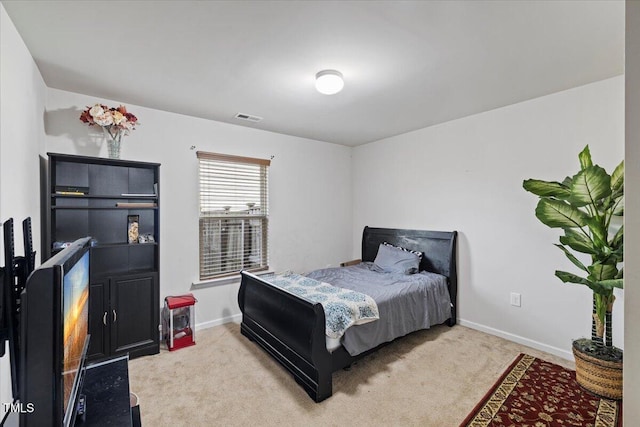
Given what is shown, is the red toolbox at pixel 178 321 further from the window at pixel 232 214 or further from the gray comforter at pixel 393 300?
the gray comforter at pixel 393 300

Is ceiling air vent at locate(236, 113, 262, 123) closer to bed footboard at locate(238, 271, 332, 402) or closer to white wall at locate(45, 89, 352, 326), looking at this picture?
white wall at locate(45, 89, 352, 326)

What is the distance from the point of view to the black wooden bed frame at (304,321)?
227 cm

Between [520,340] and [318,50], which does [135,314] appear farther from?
[520,340]

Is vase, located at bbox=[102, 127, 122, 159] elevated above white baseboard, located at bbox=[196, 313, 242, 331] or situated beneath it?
elevated above

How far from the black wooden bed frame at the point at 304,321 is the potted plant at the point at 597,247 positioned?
1.31m

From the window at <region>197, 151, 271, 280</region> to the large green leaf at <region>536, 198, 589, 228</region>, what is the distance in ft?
10.2

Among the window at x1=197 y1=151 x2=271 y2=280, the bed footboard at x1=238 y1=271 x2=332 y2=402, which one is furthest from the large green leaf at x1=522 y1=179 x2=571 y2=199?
the window at x1=197 y1=151 x2=271 y2=280

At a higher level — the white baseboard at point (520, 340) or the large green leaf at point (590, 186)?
the large green leaf at point (590, 186)

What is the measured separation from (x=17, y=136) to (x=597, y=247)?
4.20m

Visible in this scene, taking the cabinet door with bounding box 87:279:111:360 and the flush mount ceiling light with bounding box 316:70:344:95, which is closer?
the flush mount ceiling light with bounding box 316:70:344:95

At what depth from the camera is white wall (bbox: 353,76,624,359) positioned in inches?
109

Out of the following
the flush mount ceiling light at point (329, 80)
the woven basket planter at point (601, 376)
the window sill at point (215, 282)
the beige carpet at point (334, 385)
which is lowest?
the beige carpet at point (334, 385)

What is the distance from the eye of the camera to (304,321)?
238 cm

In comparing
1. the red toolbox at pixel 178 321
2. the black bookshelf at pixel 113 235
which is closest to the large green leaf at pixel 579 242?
the red toolbox at pixel 178 321
